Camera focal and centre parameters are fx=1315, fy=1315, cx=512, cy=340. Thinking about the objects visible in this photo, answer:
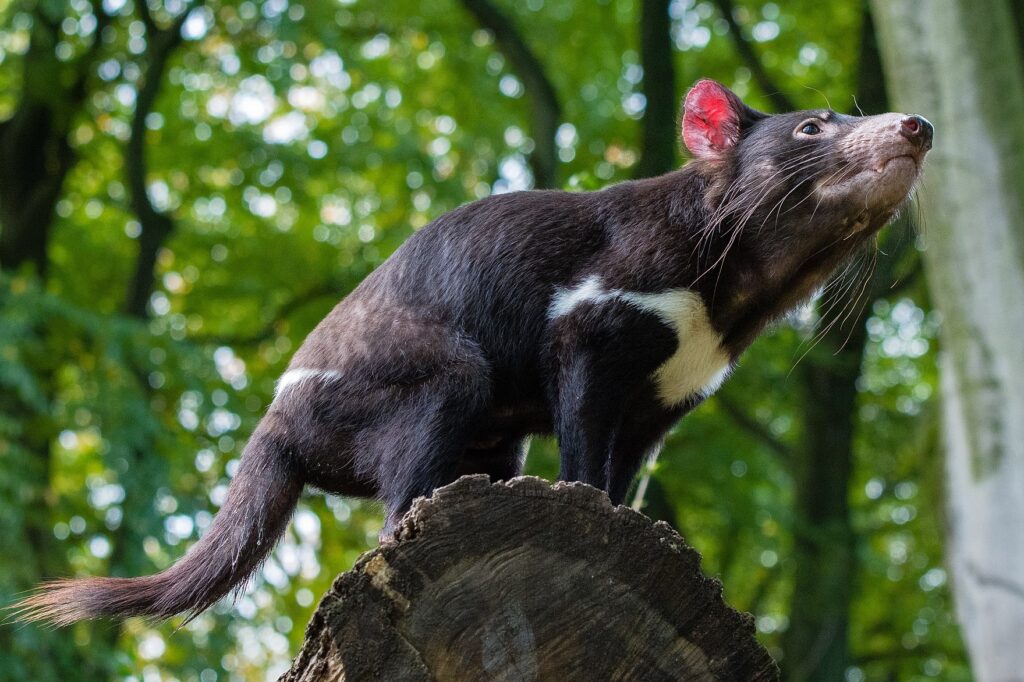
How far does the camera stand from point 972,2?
1007cm

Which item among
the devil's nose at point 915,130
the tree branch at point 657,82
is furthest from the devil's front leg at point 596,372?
the tree branch at point 657,82

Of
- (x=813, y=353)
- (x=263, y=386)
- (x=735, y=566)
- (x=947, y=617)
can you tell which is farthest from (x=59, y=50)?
(x=947, y=617)

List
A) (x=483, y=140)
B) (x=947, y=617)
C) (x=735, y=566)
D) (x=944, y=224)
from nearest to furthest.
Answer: (x=944, y=224) → (x=483, y=140) → (x=947, y=617) → (x=735, y=566)

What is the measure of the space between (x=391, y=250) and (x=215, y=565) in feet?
29.5

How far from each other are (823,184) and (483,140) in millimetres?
10449

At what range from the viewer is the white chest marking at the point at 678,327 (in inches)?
171

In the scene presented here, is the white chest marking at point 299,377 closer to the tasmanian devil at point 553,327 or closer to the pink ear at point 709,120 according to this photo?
the tasmanian devil at point 553,327

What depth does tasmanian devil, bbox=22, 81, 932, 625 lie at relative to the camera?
425cm

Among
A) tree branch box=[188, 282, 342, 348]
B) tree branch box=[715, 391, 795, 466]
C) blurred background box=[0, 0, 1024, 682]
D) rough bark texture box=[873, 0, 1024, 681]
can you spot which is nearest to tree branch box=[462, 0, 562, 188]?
blurred background box=[0, 0, 1024, 682]

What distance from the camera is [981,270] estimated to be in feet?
32.5

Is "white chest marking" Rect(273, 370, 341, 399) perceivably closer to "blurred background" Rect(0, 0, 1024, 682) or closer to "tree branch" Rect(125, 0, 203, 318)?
"blurred background" Rect(0, 0, 1024, 682)

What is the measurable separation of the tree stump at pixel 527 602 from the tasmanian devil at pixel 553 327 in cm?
68

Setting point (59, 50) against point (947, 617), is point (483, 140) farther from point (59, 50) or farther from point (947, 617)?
point (947, 617)

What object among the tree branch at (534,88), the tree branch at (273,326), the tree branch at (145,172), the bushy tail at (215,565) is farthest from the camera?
the tree branch at (273,326)
